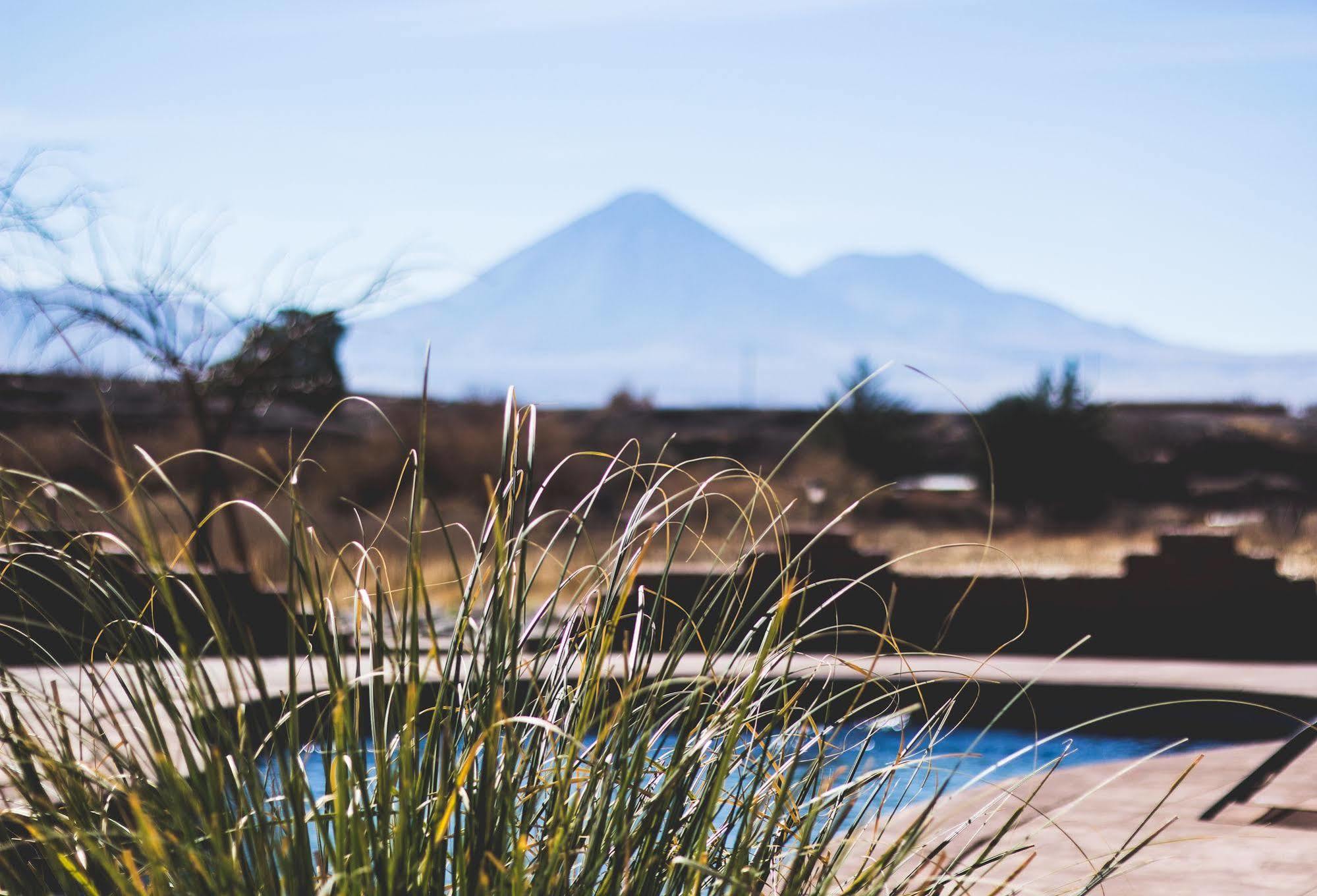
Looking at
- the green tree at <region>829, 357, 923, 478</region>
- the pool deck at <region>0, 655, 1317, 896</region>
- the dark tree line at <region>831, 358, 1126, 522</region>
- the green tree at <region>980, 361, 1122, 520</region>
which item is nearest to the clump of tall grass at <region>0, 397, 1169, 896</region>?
the pool deck at <region>0, 655, 1317, 896</region>

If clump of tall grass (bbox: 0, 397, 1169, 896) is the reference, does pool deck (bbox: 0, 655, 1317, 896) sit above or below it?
below

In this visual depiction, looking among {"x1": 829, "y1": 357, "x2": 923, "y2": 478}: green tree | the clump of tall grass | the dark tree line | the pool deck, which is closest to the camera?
the clump of tall grass

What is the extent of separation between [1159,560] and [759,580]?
7.96 ft

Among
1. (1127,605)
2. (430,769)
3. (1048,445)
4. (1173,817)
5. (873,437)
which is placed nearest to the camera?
(430,769)

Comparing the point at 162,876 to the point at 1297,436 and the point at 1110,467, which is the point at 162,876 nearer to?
the point at 1110,467

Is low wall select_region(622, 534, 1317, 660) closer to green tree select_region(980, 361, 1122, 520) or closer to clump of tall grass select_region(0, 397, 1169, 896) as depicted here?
clump of tall grass select_region(0, 397, 1169, 896)

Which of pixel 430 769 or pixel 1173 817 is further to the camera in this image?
pixel 1173 817

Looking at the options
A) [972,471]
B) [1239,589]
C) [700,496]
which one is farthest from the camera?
[972,471]

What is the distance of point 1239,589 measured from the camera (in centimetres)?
759

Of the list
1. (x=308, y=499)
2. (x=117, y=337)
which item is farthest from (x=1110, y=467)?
(x=117, y=337)

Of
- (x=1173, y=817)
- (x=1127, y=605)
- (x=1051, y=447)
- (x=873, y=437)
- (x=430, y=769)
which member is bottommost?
(x=1127, y=605)

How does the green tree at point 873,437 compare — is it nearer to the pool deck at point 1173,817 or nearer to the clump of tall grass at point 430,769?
the pool deck at point 1173,817

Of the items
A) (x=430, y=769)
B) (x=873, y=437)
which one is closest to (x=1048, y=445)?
(x=873, y=437)

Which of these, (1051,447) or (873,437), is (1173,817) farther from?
(873,437)
